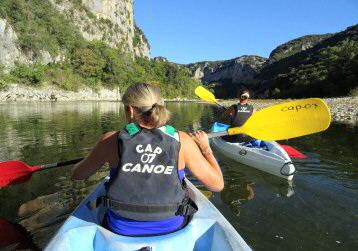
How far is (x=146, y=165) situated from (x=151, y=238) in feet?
1.95

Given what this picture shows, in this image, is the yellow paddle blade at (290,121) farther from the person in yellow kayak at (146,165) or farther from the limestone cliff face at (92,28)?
the limestone cliff face at (92,28)

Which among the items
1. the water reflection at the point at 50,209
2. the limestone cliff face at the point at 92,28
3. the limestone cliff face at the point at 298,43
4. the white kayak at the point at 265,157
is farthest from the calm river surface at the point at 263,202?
the limestone cliff face at the point at 298,43

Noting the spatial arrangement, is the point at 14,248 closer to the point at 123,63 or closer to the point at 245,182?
the point at 245,182

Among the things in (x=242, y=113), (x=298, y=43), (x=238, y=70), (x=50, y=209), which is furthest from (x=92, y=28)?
(x=238, y=70)

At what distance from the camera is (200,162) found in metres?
2.19

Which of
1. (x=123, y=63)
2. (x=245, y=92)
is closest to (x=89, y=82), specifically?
(x=123, y=63)

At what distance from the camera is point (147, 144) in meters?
2.01

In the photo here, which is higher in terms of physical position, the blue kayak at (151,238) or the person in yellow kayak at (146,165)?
the person in yellow kayak at (146,165)

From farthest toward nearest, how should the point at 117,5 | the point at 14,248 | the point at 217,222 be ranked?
1. the point at 117,5
2. the point at 14,248
3. the point at 217,222

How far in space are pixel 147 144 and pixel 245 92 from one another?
230 inches

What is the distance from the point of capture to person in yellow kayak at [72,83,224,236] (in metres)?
2.00

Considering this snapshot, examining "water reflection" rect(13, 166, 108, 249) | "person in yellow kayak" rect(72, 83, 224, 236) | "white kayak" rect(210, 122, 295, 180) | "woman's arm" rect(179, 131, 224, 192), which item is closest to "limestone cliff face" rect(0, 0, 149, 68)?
"water reflection" rect(13, 166, 108, 249)

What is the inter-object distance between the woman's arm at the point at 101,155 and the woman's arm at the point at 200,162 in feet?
1.63

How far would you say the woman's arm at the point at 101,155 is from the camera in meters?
2.08
